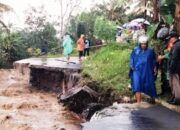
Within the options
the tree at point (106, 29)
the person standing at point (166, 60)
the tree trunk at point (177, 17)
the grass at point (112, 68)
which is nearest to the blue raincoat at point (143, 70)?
the person standing at point (166, 60)

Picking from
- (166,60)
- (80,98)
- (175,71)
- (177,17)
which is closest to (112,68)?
(80,98)

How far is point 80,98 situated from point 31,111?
2.30 m

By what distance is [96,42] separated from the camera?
3416 centimetres

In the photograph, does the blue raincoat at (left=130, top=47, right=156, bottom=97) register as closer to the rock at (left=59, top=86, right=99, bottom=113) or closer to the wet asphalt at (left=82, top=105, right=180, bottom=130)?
the wet asphalt at (left=82, top=105, right=180, bottom=130)

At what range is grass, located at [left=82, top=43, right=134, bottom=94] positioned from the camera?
13117 mm

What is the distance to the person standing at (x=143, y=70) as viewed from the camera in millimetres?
9641

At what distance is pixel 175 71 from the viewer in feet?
29.9

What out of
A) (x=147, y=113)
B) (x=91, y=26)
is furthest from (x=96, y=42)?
(x=147, y=113)

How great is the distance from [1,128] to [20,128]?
55 centimetres

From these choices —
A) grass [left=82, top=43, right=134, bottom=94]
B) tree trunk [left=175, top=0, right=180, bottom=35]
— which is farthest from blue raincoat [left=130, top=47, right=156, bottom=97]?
grass [left=82, top=43, right=134, bottom=94]

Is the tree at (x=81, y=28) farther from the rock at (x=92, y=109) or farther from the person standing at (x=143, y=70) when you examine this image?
the person standing at (x=143, y=70)

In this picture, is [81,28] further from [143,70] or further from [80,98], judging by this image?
[143,70]

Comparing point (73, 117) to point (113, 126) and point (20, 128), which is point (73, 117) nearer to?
point (20, 128)

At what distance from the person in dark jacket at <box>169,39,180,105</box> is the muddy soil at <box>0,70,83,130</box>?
361 cm
